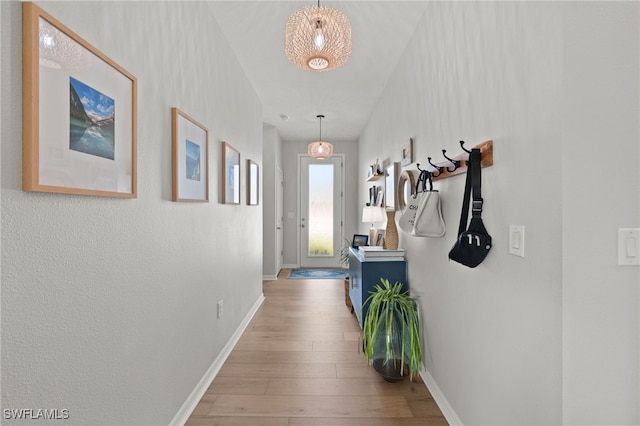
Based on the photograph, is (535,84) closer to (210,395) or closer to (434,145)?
(434,145)

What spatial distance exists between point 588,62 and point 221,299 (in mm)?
2512

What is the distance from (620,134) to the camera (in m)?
1.00

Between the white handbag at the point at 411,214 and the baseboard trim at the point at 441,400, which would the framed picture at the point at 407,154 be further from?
the baseboard trim at the point at 441,400

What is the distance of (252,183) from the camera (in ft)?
12.1

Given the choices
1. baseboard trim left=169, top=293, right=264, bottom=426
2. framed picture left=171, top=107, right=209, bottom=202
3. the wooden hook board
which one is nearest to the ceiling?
framed picture left=171, top=107, right=209, bottom=202

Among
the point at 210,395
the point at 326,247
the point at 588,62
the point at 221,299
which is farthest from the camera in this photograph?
the point at 326,247

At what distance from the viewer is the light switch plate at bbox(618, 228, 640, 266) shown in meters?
1.00

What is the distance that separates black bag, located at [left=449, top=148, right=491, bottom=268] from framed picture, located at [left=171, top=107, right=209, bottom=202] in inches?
57.5

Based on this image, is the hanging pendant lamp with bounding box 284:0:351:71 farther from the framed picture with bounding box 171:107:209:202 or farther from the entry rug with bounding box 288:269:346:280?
the entry rug with bounding box 288:269:346:280

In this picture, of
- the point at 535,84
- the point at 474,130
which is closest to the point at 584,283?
the point at 535,84

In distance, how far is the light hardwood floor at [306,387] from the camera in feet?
6.08

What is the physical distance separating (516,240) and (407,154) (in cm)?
171

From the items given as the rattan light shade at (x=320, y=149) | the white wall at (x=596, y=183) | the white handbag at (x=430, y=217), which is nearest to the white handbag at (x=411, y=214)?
the white handbag at (x=430, y=217)

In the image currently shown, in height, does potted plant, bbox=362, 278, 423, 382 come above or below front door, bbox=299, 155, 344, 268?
below
